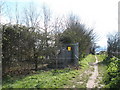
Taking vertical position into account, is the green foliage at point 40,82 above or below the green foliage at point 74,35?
below

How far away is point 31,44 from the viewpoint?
8.78m

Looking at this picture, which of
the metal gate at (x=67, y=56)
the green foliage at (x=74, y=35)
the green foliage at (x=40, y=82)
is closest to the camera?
the green foliage at (x=40, y=82)

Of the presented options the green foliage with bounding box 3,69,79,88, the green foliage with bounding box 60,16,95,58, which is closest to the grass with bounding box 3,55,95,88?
the green foliage with bounding box 3,69,79,88

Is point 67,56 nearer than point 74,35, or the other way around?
point 67,56

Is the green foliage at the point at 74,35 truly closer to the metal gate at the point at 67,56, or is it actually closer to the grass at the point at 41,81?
the metal gate at the point at 67,56

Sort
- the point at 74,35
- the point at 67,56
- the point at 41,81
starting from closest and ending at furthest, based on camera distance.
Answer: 1. the point at 41,81
2. the point at 67,56
3. the point at 74,35

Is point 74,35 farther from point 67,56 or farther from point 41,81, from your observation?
point 41,81

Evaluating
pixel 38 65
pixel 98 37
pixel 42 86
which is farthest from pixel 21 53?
pixel 98 37

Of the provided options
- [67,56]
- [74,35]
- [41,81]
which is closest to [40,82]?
[41,81]

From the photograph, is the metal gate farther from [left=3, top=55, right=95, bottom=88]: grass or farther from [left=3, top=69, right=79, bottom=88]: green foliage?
[left=3, top=69, right=79, bottom=88]: green foliage

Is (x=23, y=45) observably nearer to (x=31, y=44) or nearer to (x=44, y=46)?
(x=31, y=44)

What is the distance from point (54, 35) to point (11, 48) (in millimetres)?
3679

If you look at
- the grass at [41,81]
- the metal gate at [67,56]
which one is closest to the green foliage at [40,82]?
the grass at [41,81]

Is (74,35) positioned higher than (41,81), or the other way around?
(74,35)
